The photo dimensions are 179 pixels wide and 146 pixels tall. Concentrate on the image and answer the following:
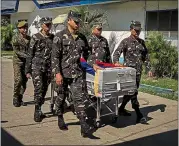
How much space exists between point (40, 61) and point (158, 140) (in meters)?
2.50

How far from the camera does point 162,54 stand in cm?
1034

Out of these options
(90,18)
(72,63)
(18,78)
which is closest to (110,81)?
(72,63)

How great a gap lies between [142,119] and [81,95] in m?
1.57

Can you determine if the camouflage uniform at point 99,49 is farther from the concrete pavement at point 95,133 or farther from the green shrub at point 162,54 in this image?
the green shrub at point 162,54

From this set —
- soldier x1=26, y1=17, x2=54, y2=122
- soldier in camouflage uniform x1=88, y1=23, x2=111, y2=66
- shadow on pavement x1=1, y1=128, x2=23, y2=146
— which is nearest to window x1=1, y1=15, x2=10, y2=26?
soldier in camouflage uniform x1=88, y1=23, x2=111, y2=66

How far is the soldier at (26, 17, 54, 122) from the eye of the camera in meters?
6.15

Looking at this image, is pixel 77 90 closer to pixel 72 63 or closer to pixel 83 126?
pixel 72 63

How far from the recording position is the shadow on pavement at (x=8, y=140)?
4906 millimetres

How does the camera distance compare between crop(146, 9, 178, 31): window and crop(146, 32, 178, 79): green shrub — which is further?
crop(146, 9, 178, 31): window

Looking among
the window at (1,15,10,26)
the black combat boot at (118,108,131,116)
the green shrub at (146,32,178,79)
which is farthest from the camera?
the window at (1,15,10,26)

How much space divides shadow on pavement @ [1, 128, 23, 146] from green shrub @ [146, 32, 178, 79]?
6.04 meters

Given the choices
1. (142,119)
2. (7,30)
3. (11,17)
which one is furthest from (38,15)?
(142,119)

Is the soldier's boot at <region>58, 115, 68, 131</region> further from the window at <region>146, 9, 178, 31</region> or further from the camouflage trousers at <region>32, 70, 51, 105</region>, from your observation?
the window at <region>146, 9, 178, 31</region>

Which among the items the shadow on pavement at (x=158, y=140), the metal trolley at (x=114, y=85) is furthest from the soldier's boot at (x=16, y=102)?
the shadow on pavement at (x=158, y=140)
